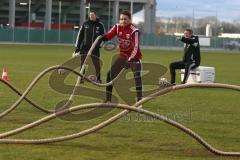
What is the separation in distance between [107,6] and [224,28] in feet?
177

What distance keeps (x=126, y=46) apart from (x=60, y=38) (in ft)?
224

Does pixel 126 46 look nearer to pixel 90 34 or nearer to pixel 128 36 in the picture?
pixel 128 36

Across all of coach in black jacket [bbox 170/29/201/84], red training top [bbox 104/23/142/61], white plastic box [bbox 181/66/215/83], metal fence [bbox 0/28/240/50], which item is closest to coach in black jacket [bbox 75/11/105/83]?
coach in black jacket [bbox 170/29/201/84]

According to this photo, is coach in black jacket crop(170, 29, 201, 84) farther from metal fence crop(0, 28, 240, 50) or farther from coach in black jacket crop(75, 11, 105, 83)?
metal fence crop(0, 28, 240, 50)

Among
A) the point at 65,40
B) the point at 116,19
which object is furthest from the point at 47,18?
the point at 116,19

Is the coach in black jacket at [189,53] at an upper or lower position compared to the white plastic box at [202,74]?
upper

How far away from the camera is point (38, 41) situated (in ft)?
252

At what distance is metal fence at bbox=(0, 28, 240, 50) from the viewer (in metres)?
73.0

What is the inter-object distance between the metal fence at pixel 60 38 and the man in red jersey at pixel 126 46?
6106 cm

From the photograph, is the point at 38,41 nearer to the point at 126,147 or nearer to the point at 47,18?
the point at 47,18

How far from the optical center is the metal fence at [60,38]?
73.0m

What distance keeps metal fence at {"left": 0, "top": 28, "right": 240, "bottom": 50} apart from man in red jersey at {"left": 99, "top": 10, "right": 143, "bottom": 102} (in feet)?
200

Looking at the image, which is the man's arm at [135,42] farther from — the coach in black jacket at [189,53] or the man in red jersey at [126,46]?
the coach in black jacket at [189,53]

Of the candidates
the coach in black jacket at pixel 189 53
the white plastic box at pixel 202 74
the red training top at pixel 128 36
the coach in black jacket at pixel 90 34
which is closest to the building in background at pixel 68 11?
the white plastic box at pixel 202 74
